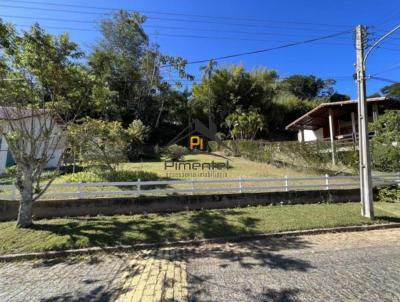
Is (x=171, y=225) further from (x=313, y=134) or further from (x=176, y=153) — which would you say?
(x=313, y=134)

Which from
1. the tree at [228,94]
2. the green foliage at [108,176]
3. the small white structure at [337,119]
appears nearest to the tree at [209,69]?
the tree at [228,94]

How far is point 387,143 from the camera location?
1288cm

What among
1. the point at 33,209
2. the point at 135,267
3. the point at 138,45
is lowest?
the point at 135,267

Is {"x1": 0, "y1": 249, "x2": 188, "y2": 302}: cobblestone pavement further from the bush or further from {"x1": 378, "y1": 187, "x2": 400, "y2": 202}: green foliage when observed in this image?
the bush

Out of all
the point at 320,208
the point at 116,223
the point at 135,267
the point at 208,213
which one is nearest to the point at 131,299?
the point at 135,267

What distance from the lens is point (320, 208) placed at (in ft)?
31.0

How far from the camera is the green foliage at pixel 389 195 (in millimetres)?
10859

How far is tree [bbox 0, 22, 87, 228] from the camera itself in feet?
23.0

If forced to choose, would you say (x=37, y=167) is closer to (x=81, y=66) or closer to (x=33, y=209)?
(x=33, y=209)

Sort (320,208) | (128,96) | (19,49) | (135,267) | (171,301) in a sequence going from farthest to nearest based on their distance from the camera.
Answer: (128,96) → (320,208) → (19,49) → (135,267) → (171,301)

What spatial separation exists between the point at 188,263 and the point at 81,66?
631 centimetres

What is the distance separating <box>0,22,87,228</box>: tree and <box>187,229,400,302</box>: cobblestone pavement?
490 cm

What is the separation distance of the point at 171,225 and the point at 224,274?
3.04 metres

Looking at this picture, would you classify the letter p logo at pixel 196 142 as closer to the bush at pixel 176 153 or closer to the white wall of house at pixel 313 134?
the bush at pixel 176 153
